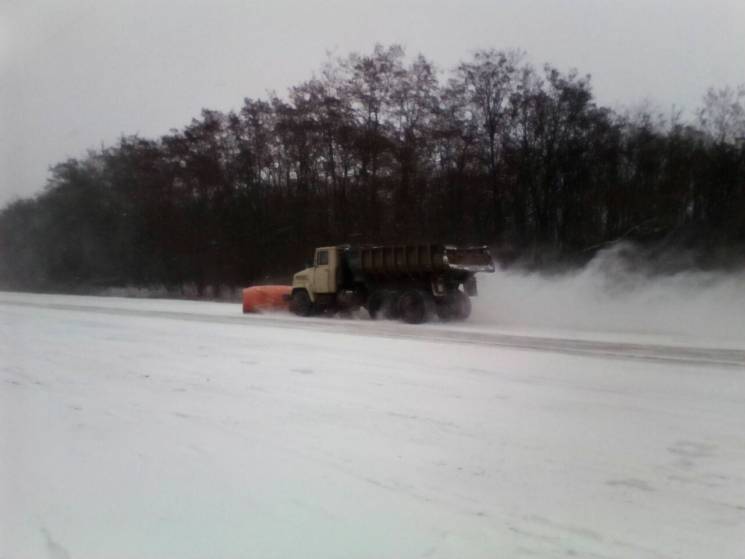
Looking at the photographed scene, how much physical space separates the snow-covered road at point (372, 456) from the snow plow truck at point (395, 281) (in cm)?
804

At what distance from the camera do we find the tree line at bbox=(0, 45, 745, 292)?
26578 millimetres

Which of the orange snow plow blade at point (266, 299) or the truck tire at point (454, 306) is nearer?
the truck tire at point (454, 306)

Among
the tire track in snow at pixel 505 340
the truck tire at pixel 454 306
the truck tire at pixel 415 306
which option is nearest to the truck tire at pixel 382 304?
the truck tire at pixel 415 306

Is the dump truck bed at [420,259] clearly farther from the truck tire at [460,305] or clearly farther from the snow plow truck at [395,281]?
the truck tire at [460,305]

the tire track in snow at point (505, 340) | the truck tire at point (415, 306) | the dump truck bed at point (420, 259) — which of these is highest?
the dump truck bed at point (420, 259)

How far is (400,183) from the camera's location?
3334 cm

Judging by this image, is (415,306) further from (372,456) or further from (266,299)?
(372,456)

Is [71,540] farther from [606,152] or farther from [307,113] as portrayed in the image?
[307,113]

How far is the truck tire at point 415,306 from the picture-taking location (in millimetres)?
20188

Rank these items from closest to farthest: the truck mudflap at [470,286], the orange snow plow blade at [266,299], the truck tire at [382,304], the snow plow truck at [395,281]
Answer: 1. the snow plow truck at [395,281]
2. the truck mudflap at [470,286]
3. the truck tire at [382,304]
4. the orange snow plow blade at [266,299]

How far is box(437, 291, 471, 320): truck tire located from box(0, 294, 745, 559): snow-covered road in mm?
8372

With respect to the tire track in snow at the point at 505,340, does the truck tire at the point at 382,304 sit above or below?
above

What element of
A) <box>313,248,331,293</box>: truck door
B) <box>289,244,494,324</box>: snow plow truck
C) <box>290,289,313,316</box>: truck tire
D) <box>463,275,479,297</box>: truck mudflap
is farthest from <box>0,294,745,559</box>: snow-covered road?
<box>290,289,313,316</box>: truck tire

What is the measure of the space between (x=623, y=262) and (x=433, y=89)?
13788 millimetres
